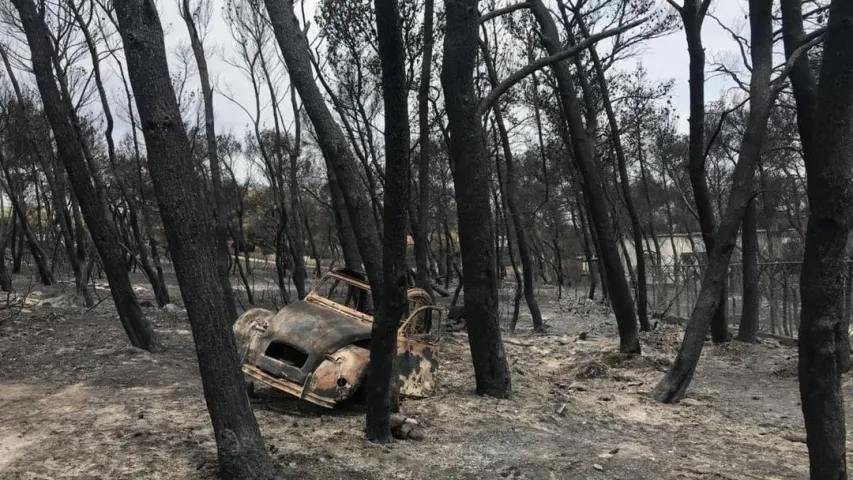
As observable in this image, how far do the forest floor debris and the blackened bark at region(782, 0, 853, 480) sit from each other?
68.0 inches

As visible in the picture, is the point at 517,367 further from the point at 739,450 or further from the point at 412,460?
the point at 412,460

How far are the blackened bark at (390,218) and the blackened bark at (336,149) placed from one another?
1.80 ft

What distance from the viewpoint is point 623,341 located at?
413 inches

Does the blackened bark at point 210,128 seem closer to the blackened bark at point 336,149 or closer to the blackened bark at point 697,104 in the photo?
the blackened bark at point 336,149

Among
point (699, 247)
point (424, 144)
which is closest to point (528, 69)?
point (424, 144)

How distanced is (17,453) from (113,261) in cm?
463

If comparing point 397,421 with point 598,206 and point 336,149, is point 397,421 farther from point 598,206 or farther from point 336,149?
point 598,206

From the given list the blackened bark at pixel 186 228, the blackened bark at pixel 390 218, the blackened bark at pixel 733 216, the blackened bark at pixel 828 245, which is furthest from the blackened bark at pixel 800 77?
the blackened bark at pixel 186 228

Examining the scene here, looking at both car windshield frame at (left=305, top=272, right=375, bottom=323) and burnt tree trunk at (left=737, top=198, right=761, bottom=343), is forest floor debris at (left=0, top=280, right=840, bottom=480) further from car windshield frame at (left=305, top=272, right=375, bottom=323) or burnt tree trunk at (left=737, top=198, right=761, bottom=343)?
burnt tree trunk at (left=737, top=198, right=761, bottom=343)

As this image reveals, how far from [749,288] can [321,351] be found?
935cm

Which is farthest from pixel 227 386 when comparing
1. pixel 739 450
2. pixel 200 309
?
pixel 739 450

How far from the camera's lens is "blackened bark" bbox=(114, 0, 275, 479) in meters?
3.84

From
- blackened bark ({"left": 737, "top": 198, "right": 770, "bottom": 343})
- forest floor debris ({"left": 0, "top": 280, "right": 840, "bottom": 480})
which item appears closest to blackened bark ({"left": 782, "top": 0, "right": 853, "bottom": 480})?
forest floor debris ({"left": 0, "top": 280, "right": 840, "bottom": 480})

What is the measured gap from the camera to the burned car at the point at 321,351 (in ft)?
20.2
